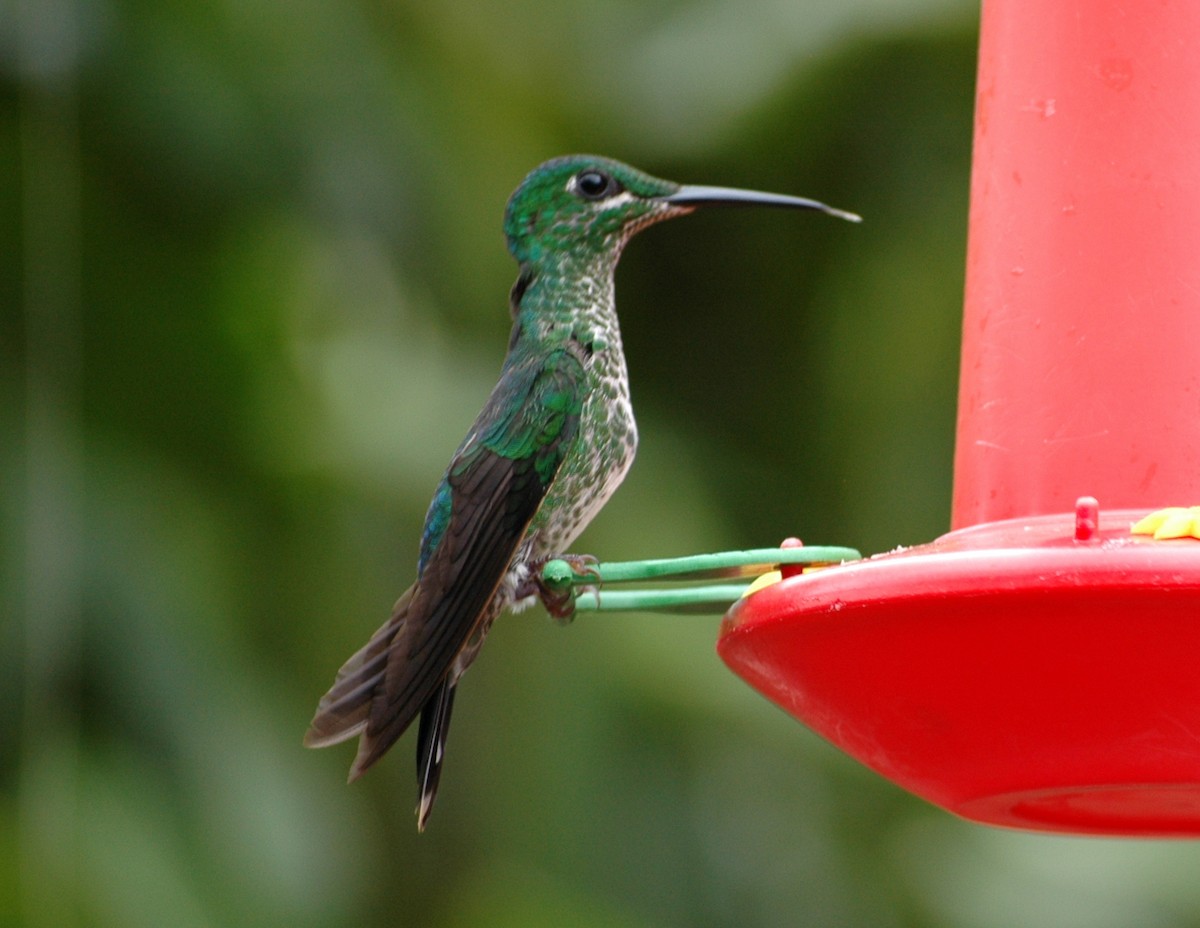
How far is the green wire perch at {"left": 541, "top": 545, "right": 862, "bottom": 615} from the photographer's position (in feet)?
7.95

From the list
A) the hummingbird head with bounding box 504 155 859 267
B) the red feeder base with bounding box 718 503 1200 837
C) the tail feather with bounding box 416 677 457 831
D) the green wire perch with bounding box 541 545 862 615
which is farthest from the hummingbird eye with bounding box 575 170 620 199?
the red feeder base with bounding box 718 503 1200 837

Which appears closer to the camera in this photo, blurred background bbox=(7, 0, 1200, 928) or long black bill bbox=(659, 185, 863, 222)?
long black bill bbox=(659, 185, 863, 222)

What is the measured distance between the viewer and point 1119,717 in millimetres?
2154

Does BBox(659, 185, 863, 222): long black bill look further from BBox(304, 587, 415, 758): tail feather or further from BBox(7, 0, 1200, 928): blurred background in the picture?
BBox(7, 0, 1200, 928): blurred background

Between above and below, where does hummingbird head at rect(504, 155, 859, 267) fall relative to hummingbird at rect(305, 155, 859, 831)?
above

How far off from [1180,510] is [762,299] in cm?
396

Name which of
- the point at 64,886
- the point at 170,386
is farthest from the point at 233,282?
the point at 64,886

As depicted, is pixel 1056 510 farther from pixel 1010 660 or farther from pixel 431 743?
pixel 431 743

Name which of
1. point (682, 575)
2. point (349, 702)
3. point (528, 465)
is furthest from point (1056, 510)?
point (349, 702)

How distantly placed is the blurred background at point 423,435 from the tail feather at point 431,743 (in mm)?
1227

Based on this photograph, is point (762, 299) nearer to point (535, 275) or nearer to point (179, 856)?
point (535, 275)

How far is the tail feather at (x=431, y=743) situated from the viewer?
10.2 ft

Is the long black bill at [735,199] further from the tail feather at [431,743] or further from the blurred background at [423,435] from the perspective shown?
the blurred background at [423,435]

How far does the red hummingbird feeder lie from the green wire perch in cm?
7
